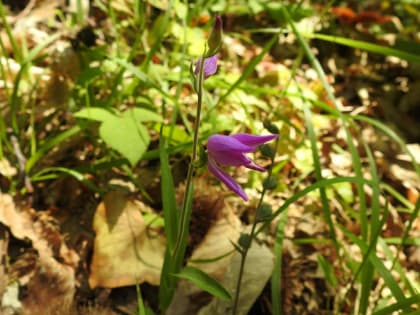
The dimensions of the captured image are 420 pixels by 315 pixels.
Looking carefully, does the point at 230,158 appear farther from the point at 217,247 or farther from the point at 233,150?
the point at 217,247

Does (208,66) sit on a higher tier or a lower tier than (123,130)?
higher

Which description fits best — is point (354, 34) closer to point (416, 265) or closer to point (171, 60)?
point (171, 60)

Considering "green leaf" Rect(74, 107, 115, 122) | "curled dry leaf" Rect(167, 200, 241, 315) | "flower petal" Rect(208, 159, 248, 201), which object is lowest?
"curled dry leaf" Rect(167, 200, 241, 315)

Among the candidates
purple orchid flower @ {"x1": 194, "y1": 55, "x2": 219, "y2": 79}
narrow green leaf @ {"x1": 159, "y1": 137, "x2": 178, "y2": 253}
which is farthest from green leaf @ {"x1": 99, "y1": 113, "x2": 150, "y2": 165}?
purple orchid flower @ {"x1": 194, "y1": 55, "x2": 219, "y2": 79}

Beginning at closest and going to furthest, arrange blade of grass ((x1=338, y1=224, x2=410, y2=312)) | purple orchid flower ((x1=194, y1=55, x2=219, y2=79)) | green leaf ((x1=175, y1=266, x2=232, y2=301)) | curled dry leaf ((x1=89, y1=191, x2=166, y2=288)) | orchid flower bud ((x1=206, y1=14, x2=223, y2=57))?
orchid flower bud ((x1=206, y1=14, x2=223, y2=57))
purple orchid flower ((x1=194, y1=55, x2=219, y2=79))
green leaf ((x1=175, y1=266, x2=232, y2=301))
blade of grass ((x1=338, y1=224, x2=410, y2=312))
curled dry leaf ((x1=89, y1=191, x2=166, y2=288))

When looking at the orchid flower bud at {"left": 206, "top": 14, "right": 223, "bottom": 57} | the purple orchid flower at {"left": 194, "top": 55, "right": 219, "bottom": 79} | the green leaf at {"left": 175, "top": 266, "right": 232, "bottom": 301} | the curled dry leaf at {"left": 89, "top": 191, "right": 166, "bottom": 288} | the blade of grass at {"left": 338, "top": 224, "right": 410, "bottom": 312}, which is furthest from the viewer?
the curled dry leaf at {"left": 89, "top": 191, "right": 166, "bottom": 288}

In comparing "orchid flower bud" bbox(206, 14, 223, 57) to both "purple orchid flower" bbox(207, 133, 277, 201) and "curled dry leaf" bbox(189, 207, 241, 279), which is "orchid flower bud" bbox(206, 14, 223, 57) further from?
"curled dry leaf" bbox(189, 207, 241, 279)

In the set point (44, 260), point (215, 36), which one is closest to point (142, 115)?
point (44, 260)
